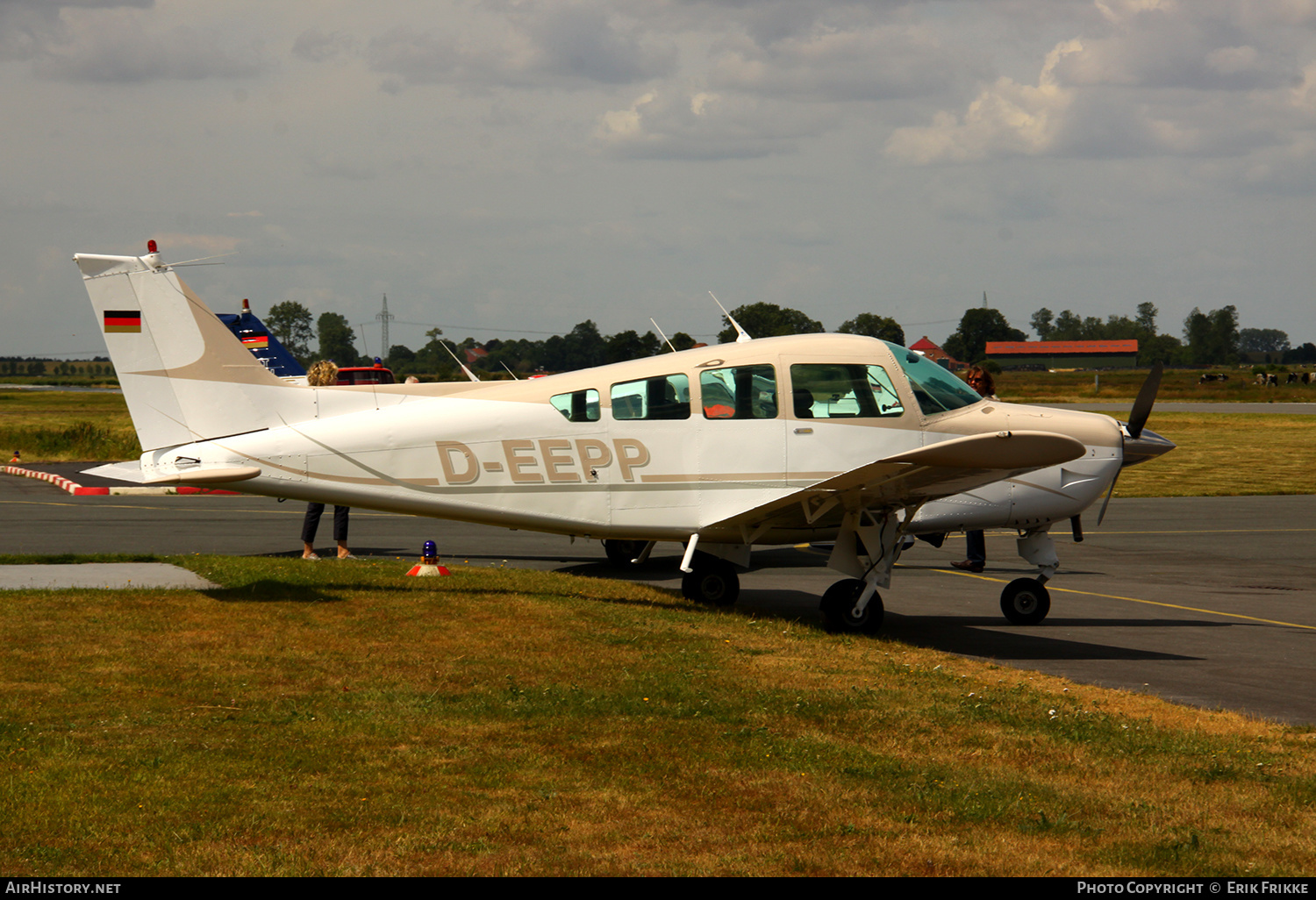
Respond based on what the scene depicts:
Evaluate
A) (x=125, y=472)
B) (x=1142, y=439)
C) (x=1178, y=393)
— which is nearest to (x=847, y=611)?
(x=1142, y=439)

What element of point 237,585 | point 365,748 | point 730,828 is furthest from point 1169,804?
point 237,585

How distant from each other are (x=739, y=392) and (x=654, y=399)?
0.81 meters

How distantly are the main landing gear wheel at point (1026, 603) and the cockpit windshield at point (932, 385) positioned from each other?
80.2 inches

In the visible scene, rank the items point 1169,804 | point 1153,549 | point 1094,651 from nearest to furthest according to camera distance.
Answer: point 1169,804, point 1094,651, point 1153,549

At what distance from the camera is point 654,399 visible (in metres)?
10.8

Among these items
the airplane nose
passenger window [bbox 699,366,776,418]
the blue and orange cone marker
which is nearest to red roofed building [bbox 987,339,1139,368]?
the airplane nose

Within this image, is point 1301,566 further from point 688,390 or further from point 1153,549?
point 688,390

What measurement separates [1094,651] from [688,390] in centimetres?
439

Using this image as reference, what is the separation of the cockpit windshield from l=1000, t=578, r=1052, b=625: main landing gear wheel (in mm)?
2038

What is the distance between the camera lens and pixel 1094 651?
10188 millimetres

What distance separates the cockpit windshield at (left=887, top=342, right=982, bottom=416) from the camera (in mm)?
10820

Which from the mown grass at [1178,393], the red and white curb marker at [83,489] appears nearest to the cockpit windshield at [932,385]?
the red and white curb marker at [83,489]

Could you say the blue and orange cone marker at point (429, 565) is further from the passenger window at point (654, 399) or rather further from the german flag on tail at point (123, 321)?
the german flag on tail at point (123, 321)

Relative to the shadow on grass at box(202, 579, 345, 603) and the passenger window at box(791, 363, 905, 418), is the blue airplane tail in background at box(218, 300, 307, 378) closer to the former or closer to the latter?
the shadow on grass at box(202, 579, 345, 603)
